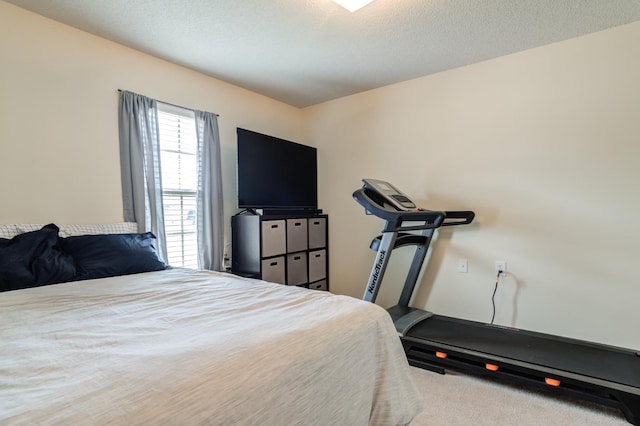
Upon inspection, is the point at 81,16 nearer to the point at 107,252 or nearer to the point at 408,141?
the point at 107,252

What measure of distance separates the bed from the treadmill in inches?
41.3

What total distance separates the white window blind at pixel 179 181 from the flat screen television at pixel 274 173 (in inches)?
18.3

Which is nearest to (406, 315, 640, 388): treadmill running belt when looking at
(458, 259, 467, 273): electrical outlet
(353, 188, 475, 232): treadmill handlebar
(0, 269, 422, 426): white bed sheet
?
(458, 259, 467, 273): electrical outlet

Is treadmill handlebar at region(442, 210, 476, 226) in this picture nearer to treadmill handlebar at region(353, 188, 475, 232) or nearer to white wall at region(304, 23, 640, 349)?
treadmill handlebar at region(353, 188, 475, 232)

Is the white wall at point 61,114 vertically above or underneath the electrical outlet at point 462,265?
above

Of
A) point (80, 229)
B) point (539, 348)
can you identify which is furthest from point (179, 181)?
point (539, 348)

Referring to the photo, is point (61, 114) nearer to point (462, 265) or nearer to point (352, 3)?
point (352, 3)

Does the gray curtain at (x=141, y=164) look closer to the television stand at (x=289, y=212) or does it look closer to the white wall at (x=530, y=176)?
the television stand at (x=289, y=212)

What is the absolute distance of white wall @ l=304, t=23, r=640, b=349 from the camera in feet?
8.07

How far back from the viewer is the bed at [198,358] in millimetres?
744

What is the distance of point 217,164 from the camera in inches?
129

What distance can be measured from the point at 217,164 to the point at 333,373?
104 inches

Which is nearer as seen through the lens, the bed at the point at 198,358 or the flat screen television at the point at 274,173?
the bed at the point at 198,358

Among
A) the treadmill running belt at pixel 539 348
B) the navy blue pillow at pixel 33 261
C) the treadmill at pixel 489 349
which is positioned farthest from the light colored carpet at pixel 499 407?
the navy blue pillow at pixel 33 261
